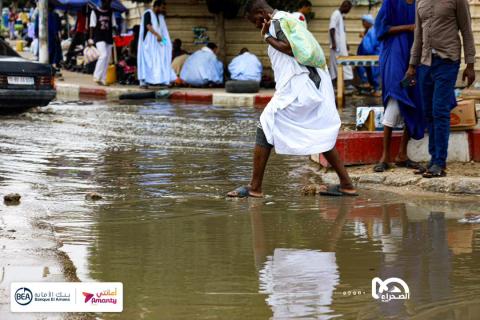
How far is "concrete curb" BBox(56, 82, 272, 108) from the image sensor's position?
19094 mm

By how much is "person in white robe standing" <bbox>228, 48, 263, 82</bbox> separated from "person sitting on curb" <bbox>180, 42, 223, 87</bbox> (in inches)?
24.1

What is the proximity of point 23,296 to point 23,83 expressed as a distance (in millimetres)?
11002

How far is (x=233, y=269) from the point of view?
20.3ft

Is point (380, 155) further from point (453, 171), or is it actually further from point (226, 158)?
point (226, 158)

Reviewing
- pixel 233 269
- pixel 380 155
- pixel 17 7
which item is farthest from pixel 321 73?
pixel 17 7

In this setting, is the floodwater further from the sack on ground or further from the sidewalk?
the sack on ground

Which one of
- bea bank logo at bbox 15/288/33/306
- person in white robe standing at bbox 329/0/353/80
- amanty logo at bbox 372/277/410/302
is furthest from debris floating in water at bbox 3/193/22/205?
person in white robe standing at bbox 329/0/353/80

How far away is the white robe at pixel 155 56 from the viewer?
862 inches

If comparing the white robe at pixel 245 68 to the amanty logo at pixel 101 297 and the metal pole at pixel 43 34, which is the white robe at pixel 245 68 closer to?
the metal pole at pixel 43 34

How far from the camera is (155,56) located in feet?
72.0

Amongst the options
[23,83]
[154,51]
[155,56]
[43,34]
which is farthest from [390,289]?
[43,34]

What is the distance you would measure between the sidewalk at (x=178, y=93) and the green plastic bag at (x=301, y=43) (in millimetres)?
10582

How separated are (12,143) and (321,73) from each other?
5.14 m

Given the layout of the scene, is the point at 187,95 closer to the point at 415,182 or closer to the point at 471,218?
the point at 415,182
